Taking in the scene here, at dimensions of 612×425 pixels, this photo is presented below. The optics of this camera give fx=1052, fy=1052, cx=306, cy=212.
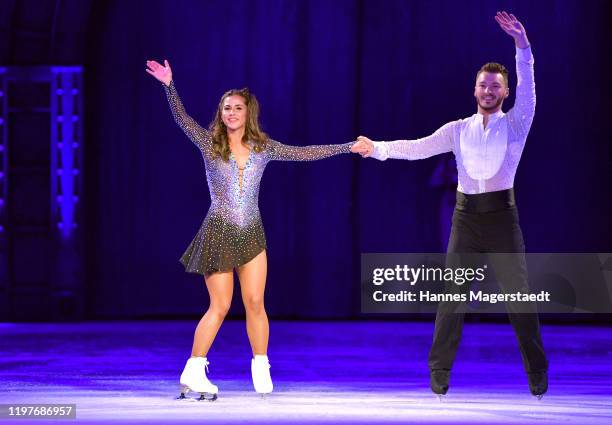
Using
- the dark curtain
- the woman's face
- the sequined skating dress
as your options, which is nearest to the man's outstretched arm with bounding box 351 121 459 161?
the sequined skating dress

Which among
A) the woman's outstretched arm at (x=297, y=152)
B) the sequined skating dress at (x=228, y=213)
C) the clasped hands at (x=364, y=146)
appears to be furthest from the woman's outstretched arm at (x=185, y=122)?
the clasped hands at (x=364, y=146)

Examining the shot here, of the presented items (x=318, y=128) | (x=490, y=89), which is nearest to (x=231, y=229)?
(x=490, y=89)

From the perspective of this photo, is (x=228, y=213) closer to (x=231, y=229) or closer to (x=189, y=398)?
(x=231, y=229)

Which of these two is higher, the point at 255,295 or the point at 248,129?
the point at 248,129

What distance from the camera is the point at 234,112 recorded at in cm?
499

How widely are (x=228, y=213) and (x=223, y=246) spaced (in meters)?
0.17

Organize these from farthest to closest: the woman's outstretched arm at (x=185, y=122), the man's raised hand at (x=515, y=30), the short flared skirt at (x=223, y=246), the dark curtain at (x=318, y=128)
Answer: the dark curtain at (x=318, y=128), the woman's outstretched arm at (x=185, y=122), the short flared skirt at (x=223, y=246), the man's raised hand at (x=515, y=30)

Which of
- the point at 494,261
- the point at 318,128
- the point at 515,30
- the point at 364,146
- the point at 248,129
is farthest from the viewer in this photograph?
the point at 318,128

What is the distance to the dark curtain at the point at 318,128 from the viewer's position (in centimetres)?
920

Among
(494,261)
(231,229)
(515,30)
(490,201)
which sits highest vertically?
(515,30)

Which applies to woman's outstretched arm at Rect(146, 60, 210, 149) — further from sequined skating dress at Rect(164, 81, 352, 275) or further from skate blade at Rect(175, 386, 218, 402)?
skate blade at Rect(175, 386, 218, 402)

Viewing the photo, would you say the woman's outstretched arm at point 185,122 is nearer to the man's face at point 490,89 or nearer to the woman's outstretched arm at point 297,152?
the woman's outstretched arm at point 297,152

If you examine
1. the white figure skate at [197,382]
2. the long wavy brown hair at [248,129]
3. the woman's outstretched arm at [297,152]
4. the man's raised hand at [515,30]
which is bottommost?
the white figure skate at [197,382]

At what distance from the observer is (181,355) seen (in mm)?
6879
